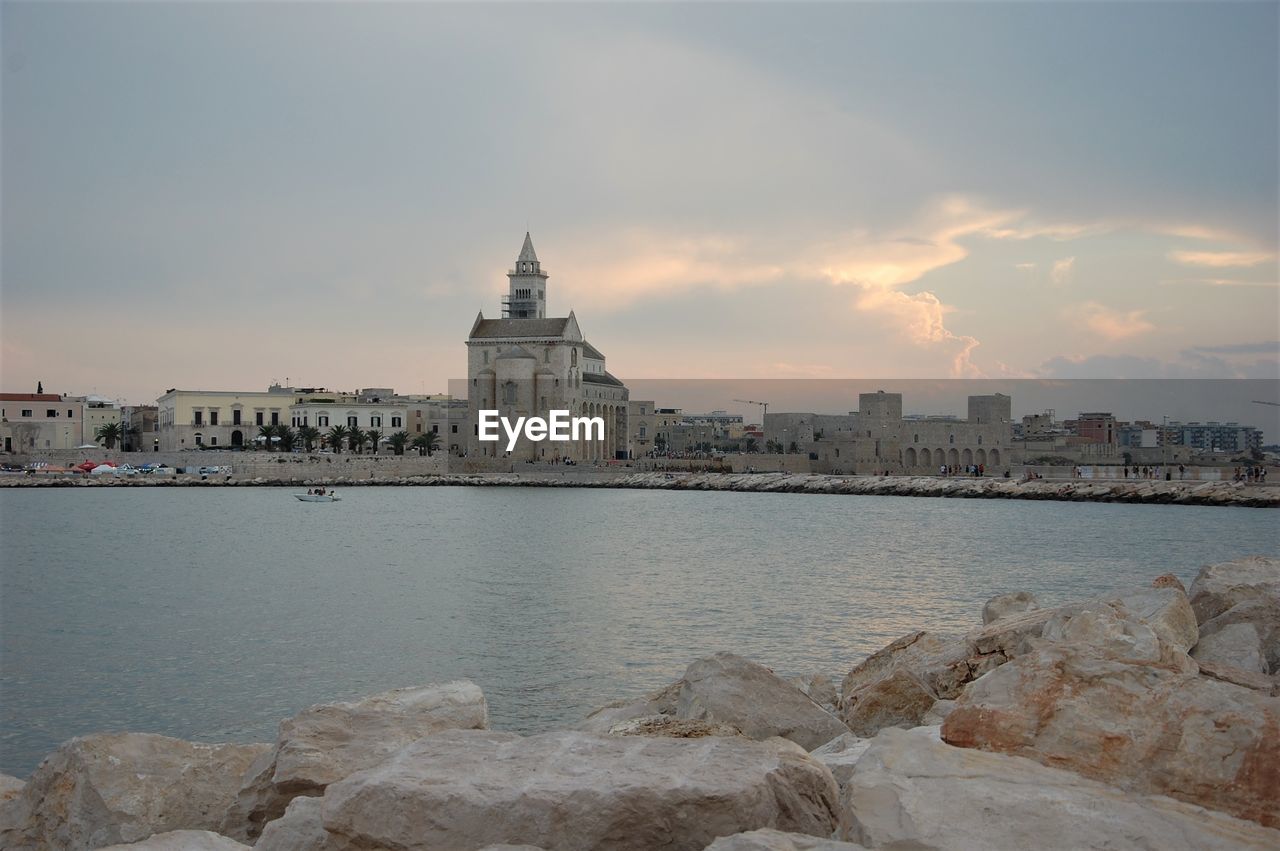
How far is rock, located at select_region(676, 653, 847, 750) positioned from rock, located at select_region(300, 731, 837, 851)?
6.34 ft

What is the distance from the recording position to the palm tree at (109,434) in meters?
76.9

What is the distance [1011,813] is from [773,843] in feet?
2.21

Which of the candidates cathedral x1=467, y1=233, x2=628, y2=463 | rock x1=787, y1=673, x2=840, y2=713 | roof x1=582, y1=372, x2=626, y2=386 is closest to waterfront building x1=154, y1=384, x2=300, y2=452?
cathedral x1=467, y1=233, x2=628, y2=463

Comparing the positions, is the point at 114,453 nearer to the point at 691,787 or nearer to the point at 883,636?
the point at 883,636

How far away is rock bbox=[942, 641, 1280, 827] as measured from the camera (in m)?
3.38

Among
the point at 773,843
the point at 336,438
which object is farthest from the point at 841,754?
the point at 336,438

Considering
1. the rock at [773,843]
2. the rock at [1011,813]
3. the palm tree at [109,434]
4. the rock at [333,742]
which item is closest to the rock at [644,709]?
the rock at [333,742]

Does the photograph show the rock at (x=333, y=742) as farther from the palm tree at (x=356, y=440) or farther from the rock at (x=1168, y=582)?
the palm tree at (x=356, y=440)

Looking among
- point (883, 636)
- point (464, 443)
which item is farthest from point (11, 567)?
point (464, 443)

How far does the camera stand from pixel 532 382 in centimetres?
7494

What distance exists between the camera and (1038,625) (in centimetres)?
659

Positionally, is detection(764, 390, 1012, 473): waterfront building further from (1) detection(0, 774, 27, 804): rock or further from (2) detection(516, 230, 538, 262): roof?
(1) detection(0, 774, 27, 804): rock

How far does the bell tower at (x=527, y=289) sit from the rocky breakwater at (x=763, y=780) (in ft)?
268

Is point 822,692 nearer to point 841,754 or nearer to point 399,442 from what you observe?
point 841,754
